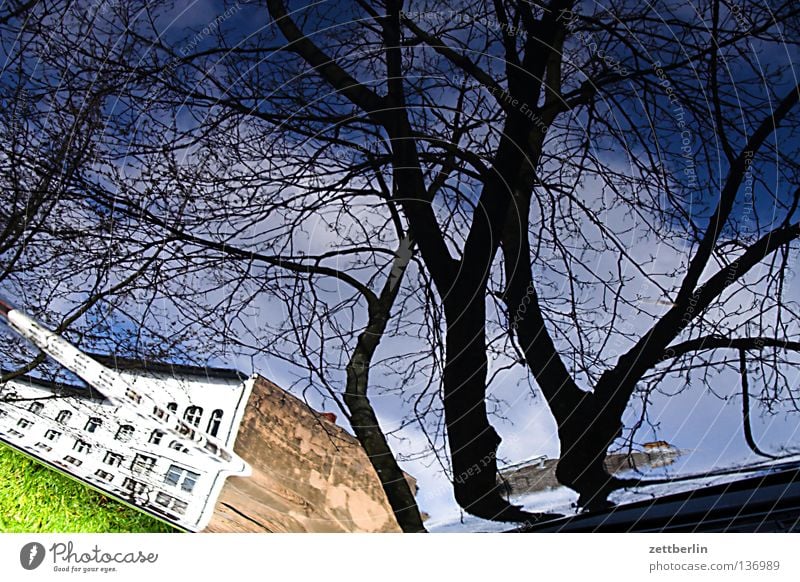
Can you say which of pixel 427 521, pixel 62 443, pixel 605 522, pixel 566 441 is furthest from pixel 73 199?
pixel 605 522

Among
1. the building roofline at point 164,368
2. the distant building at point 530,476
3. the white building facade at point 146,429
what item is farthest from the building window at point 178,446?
the distant building at point 530,476

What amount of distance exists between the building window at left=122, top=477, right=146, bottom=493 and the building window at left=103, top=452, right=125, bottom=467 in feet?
0.10

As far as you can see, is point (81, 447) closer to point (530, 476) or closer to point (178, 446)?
point (178, 446)

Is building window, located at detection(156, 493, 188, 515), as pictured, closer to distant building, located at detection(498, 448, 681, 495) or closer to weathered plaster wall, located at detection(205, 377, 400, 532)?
weathered plaster wall, located at detection(205, 377, 400, 532)

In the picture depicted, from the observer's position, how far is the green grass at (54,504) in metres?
1.29

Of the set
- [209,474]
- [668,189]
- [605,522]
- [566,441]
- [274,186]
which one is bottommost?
[209,474]

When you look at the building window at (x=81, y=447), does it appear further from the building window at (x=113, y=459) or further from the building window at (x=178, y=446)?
the building window at (x=178, y=446)

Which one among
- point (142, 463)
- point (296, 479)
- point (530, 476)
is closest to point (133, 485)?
point (142, 463)

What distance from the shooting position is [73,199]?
3.83 feet

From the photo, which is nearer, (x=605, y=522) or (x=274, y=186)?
(x=274, y=186)

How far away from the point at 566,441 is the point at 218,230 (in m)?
0.71

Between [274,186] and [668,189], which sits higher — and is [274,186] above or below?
below

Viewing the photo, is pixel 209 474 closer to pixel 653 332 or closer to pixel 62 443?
pixel 62 443

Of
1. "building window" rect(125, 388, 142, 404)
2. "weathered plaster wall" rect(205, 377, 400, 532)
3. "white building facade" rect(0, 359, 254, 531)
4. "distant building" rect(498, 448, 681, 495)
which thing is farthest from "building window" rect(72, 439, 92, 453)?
"distant building" rect(498, 448, 681, 495)
